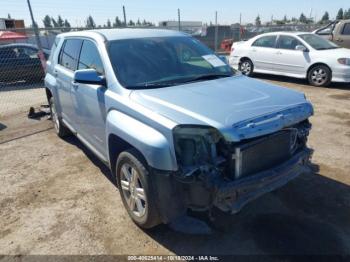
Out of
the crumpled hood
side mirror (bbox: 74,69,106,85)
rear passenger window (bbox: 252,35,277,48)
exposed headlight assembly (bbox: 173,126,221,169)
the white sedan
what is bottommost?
the white sedan

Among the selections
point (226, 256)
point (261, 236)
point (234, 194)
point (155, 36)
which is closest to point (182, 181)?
point (234, 194)

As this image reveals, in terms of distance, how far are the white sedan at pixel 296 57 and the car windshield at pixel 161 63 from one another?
603 centimetres

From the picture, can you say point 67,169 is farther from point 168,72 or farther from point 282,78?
point 282,78

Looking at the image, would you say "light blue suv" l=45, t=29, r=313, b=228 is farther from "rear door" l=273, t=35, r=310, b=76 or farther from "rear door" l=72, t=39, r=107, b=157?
"rear door" l=273, t=35, r=310, b=76

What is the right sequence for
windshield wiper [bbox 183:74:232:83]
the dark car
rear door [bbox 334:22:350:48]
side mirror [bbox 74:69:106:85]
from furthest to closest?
the dark car < rear door [bbox 334:22:350:48] < windshield wiper [bbox 183:74:232:83] < side mirror [bbox 74:69:106:85]

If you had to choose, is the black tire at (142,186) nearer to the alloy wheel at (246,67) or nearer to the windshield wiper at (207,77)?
the windshield wiper at (207,77)

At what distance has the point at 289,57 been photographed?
9664 mm

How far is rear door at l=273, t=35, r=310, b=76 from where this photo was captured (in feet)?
30.7

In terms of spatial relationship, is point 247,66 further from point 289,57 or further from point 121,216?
point 121,216

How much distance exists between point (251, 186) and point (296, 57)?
7901 millimetres

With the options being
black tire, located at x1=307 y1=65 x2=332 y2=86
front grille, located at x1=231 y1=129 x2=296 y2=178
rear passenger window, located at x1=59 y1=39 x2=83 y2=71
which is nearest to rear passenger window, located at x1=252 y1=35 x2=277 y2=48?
black tire, located at x1=307 y1=65 x2=332 y2=86

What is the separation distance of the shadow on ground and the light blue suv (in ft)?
1.41

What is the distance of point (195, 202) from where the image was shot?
260 cm

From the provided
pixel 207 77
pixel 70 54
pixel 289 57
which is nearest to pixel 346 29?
pixel 289 57
